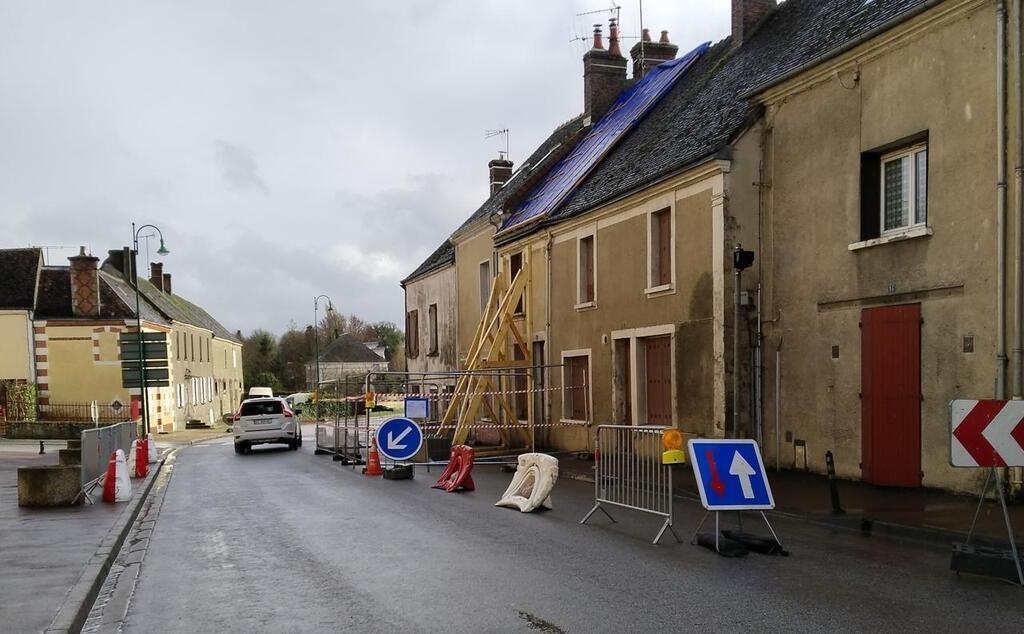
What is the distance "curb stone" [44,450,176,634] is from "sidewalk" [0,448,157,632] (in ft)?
0.13

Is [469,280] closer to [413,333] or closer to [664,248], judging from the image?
[413,333]

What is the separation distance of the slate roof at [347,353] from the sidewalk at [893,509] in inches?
3063

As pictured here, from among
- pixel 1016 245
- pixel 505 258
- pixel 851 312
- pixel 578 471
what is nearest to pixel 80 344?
pixel 505 258

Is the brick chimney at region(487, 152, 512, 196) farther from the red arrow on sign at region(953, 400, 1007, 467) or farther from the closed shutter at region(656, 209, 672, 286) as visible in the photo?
the red arrow on sign at region(953, 400, 1007, 467)

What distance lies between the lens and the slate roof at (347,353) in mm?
89306

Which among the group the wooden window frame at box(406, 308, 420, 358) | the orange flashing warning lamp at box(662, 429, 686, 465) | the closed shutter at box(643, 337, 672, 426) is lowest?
the orange flashing warning lamp at box(662, 429, 686, 465)

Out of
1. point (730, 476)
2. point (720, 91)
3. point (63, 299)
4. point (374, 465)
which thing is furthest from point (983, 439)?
point (63, 299)

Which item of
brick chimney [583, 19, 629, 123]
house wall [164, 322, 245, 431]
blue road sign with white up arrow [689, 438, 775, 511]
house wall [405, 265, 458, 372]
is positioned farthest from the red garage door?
house wall [164, 322, 245, 431]

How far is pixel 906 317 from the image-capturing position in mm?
12422

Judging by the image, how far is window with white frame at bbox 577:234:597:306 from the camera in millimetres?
21406

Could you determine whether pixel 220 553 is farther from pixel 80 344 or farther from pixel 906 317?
pixel 80 344

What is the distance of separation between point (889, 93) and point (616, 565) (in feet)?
28.2

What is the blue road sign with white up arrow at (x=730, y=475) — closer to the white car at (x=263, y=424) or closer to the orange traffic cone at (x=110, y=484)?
the orange traffic cone at (x=110, y=484)

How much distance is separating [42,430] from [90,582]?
32.1 meters
